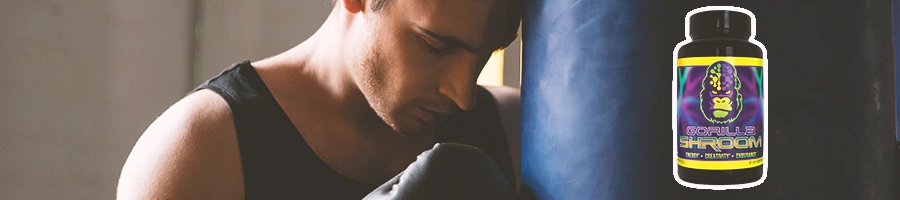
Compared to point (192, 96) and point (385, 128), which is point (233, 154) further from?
point (385, 128)

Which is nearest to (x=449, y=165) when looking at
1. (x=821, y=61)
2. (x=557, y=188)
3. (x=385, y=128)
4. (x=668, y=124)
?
(x=557, y=188)

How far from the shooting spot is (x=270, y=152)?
3.34 feet

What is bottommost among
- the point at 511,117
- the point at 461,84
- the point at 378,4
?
the point at 511,117

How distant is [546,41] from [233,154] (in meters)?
0.54

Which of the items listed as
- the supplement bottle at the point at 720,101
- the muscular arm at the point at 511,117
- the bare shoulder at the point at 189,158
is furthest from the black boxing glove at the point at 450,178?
the muscular arm at the point at 511,117

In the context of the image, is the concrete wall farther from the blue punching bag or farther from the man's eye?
the blue punching bag

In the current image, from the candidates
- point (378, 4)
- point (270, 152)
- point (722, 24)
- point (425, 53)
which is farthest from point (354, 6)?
point (722, 24)

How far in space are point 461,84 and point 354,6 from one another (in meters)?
0.23

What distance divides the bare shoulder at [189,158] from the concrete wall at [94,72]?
54cm

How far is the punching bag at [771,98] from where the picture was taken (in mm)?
585

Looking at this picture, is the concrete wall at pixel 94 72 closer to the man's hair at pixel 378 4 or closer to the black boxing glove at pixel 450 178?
the man's hair at pixel 378 4

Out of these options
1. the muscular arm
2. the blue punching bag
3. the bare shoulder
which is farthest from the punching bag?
the muscular arm

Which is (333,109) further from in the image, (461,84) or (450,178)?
(450,178)

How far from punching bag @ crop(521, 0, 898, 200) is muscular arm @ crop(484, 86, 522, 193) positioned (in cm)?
69
